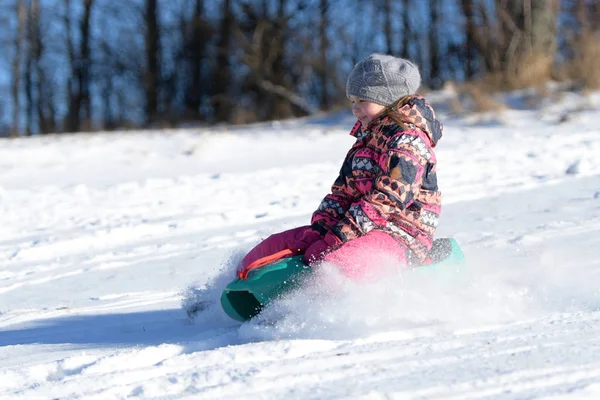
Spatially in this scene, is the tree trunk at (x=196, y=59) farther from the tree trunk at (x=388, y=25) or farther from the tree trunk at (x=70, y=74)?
the tree trunk at (x=388, y=25)

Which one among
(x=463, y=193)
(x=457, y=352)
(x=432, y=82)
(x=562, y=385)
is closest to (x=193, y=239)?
(x=463, y=193)

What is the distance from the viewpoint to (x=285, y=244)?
11.2 feet

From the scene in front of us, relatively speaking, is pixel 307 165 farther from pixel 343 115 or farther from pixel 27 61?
pixel 27 61

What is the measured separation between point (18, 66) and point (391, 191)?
2324 cm

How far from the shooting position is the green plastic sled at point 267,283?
3.21 meters

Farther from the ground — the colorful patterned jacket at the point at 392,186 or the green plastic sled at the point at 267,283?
the colorful patterned jacket at the point at 392,186

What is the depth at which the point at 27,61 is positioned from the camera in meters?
24.5

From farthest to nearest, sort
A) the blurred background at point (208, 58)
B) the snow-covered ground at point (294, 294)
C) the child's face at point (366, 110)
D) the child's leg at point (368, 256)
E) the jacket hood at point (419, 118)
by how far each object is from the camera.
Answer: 1. the blurred background at point (208, 58)
2. the child's face at point (366, 110)
3. the jacket hood at point (419, 118)
4. the child's leg at point (368, 256)
5. the snow-covered ground at point (294, 294)

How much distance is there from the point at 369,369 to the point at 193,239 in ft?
9.96

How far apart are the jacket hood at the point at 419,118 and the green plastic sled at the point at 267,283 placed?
0.49m

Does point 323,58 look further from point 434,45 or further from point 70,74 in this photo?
point 70,74

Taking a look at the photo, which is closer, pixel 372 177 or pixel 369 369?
pixel 369 369

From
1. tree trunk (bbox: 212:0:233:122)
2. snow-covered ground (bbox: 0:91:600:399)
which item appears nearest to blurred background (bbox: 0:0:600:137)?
tree trunk (bbox: 212:0:233:122)

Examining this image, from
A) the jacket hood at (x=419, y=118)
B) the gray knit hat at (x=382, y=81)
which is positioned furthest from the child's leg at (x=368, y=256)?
the gray knit hat at (x=382, y=81)
